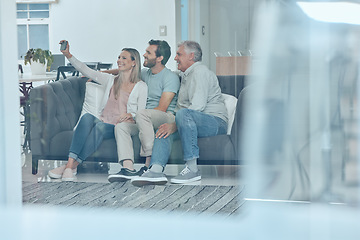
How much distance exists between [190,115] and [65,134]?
0.84 meters

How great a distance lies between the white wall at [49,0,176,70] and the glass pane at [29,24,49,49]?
0.09 meters

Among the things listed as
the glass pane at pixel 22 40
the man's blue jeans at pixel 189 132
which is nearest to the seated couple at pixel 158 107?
the man's blue jeans at pixel 189 132

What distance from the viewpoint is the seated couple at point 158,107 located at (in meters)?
3.74

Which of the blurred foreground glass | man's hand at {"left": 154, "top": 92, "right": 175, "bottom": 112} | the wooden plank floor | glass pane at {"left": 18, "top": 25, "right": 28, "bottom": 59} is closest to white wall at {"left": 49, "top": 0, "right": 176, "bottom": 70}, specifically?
man's hand at {"left": 154, "top": 92, "right": 175, "bottom": 112}

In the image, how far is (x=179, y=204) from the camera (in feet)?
11.5

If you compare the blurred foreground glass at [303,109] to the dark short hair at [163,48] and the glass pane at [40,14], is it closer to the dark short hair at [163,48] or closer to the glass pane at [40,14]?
the glass pane at [40,14]

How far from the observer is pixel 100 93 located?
3824 millimetres

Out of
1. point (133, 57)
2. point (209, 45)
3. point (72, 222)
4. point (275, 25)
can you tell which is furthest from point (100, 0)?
point (275, 25)

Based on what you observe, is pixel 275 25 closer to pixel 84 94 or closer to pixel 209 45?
pixel 209 45

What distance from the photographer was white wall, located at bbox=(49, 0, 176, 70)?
12.2ft

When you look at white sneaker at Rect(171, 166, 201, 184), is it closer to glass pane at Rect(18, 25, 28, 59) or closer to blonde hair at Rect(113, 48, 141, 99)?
blonde hair at Rect(113, 48, 141, 99)

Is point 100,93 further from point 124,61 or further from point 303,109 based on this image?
point 303,109

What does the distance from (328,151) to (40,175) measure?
8.18ft

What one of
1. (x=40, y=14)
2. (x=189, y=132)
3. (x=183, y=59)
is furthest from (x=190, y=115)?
(x=40, y=14)
